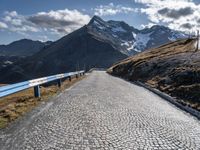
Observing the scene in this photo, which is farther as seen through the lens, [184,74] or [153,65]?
[153,65]

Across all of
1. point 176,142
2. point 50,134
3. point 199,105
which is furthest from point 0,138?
point 199,105

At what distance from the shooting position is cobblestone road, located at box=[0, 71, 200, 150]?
800 cm

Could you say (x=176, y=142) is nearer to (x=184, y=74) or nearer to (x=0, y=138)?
(x=0, y=138)

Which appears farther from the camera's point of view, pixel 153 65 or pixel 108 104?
pixel 153 65

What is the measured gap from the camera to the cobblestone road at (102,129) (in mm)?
8000

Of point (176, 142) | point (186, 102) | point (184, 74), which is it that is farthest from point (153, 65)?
point (176, 142)

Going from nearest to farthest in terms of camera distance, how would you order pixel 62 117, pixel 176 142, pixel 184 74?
pixel 176 142, pixel 62 117, pixel 184 74

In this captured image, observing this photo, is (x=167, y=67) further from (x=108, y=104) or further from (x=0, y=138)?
(x=0, y=138)

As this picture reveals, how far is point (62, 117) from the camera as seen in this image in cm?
1145

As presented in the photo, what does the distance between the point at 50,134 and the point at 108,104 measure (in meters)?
6.24

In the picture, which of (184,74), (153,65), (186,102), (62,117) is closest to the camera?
(62,117)

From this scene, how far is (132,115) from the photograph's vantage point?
39.4ft

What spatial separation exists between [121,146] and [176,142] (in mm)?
1681

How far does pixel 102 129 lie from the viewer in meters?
9.55
